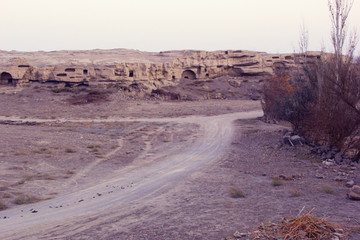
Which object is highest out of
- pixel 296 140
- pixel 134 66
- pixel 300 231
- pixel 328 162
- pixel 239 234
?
pixel 134 66

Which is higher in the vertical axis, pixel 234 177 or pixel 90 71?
pixel 90 71

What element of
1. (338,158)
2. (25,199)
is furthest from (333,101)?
(25,199)

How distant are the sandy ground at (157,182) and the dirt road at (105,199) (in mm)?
22

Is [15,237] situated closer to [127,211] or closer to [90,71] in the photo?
[127,211]

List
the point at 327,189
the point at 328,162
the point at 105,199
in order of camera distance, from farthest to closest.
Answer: the point at 328,162, the point at 105,199, the point at 327,189

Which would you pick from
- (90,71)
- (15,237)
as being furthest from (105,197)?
(90,71)

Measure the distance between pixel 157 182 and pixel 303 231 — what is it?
17.4 feet

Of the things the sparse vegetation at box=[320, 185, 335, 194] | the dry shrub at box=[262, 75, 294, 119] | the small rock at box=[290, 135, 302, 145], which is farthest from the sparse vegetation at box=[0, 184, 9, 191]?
the dry shrub at box=[262, 75, 294, 119]

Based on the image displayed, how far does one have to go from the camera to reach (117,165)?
39.5ft

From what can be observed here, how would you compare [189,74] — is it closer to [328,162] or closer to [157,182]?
[328,162]

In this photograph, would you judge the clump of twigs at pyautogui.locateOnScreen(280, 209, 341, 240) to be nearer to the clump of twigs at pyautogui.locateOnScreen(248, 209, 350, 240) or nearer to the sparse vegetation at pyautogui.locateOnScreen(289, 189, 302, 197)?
the clump of twigs at pyautogui.locateOnScreen(248, 209, 350, 240)

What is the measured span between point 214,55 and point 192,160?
3235cm

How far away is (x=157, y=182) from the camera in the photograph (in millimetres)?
9484

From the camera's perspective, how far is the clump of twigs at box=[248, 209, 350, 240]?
4688 millimetres
